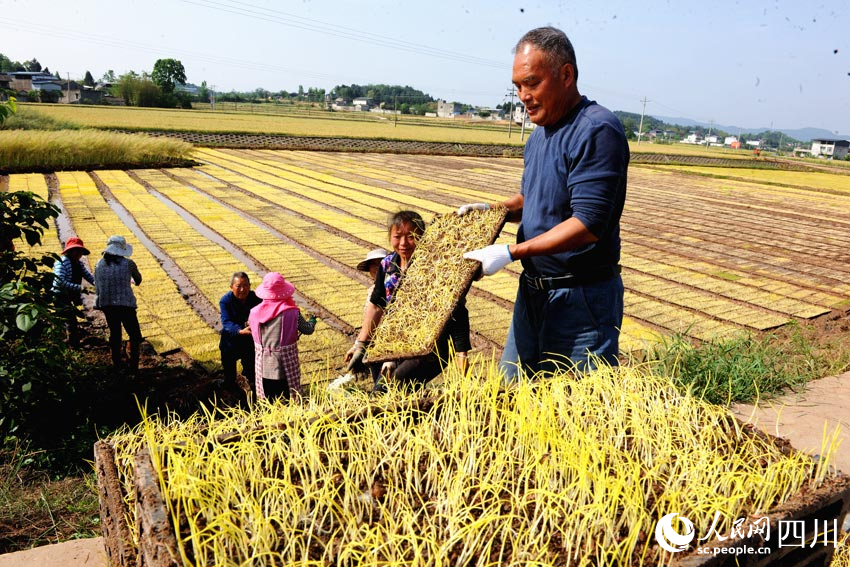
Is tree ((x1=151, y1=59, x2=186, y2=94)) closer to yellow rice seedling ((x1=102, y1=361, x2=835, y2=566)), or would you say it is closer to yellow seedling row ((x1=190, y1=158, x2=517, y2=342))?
yellow seedling row ((x1=190, y1=158, x2=517, y2=342))

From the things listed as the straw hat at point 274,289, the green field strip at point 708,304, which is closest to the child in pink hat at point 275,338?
the straw hat at point 274,289

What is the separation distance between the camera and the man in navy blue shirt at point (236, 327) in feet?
Result: 13.7

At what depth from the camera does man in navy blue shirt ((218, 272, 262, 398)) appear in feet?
13.7

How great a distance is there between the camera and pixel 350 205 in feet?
44.5

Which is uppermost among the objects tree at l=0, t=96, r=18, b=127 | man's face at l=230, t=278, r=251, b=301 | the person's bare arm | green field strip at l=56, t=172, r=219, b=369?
tree at l=0, t=96, r=18, b=127

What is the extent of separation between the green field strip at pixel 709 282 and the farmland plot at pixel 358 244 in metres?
0.03

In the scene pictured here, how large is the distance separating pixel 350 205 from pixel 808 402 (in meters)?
11.3

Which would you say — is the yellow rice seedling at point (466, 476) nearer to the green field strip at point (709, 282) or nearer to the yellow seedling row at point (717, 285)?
the yellow seedling row at point (717, 285)

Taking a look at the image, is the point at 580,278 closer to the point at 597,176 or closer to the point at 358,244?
the point at 597,176

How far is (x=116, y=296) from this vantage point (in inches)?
186

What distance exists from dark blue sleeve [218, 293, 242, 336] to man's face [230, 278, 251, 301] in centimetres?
6

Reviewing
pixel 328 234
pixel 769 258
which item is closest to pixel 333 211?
pixel 328 234

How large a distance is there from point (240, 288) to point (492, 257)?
7.60ft

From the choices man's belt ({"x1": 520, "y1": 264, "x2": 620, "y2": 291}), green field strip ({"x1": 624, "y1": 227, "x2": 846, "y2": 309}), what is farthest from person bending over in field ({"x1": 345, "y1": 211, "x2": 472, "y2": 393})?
green field strip ({"x1": 624, "y1": 227, "x2": 846, "y2": 309})
